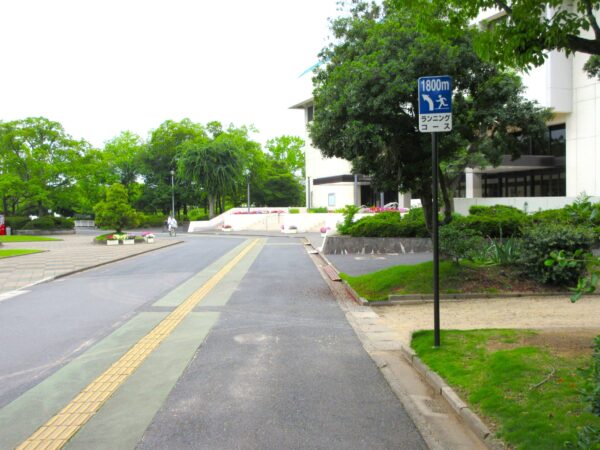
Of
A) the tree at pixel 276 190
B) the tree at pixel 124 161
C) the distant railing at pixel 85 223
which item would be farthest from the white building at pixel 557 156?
the distant railing at pixel 85 223

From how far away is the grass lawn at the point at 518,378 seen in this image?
386 cm

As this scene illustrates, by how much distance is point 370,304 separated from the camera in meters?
10.5

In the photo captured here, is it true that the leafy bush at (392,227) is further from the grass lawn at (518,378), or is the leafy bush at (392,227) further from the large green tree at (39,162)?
the large green tree at (39,162)

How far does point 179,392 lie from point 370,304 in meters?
5.80

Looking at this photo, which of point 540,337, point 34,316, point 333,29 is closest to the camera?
point 540,337

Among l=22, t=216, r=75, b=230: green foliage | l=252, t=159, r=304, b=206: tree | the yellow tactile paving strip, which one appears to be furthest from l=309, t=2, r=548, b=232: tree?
l=252, t=159, r=304, b=206: tree

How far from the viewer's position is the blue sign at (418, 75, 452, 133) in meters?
6.48

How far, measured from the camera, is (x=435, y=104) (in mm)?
6543

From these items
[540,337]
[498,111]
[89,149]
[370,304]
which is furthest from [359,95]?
[89,149]

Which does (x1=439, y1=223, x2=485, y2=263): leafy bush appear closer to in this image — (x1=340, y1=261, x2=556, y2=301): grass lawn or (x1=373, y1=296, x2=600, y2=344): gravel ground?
(x1=340, y1=261, x2=556, y2=301): grass lawn

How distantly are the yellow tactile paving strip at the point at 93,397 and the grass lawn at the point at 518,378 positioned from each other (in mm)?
3415

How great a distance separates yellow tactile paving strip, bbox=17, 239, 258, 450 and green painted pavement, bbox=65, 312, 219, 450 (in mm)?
83

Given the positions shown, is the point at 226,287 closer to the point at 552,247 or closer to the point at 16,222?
the point at 552,247

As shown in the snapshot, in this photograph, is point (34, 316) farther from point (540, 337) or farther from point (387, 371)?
point (540, 337)
